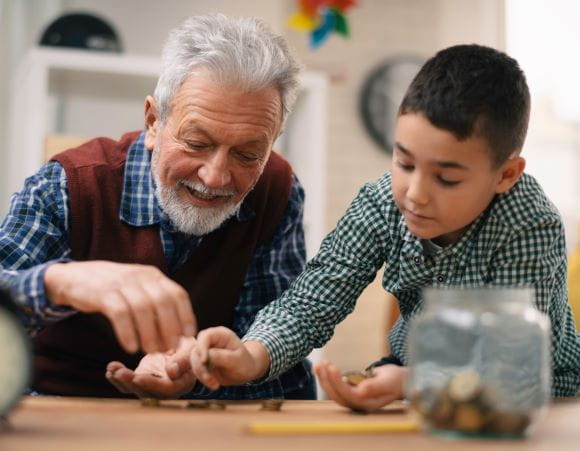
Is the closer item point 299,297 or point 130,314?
point 130,314

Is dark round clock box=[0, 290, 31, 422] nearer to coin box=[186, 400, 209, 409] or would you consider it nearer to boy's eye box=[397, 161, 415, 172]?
coin box=[186, 400, 209, 409]

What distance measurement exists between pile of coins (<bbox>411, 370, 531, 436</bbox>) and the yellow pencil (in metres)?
0.09

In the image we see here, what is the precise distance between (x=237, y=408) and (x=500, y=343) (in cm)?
46

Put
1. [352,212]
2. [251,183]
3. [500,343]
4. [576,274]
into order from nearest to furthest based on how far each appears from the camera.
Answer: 1. [500,343]
2. [352,212]
3. [251,183]
4. [576,274]

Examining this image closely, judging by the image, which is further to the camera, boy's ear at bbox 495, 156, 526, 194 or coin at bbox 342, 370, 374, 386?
boy's ear at bbox 495, 156, 526, 194

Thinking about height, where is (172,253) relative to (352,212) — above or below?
below

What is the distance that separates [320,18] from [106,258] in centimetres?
327

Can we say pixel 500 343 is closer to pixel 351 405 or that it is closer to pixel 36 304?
pixel 351 405

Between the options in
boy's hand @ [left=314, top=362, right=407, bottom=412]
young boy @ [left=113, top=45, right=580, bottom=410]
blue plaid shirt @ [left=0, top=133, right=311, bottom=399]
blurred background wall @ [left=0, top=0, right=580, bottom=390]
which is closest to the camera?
boy's hand @ [left=314, top=362, right=407, bottom=412]

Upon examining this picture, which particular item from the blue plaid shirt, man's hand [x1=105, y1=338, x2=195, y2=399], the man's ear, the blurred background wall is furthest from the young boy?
the blurred background wall

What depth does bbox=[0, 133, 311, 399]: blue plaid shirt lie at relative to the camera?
1.53 m

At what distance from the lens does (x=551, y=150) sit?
4.78 metres

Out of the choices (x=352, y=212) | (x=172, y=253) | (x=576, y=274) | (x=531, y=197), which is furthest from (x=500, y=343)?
(x=576, y=274)

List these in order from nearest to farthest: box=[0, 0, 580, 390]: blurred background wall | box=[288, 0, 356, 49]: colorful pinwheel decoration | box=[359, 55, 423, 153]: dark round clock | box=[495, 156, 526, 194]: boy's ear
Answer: box=[495, 156, 526, 194]: boy's ear < box=[288, 0, 356, 49]: colorful pinwheel decoration < box=[0, 0, 580, 390]: blurred background wall < box=[359, 55, 423, 153]: dark round clock
